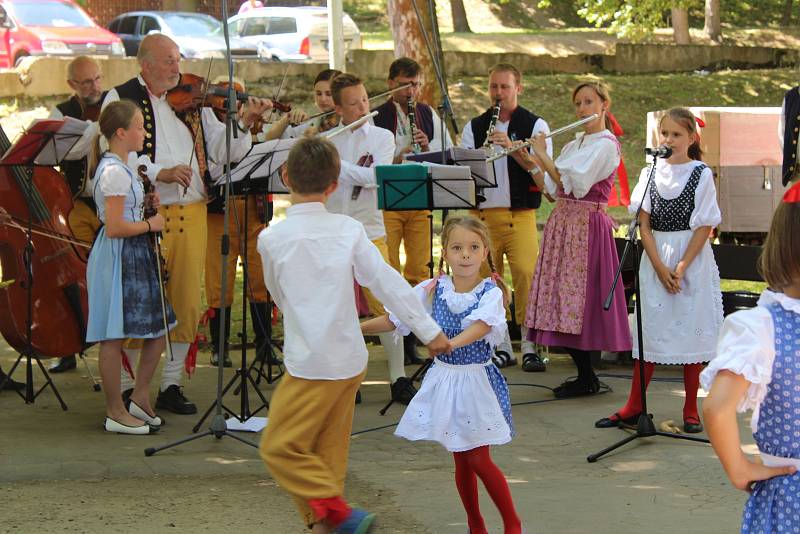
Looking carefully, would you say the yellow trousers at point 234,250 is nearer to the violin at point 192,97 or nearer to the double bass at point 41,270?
the double bass at point 41,270

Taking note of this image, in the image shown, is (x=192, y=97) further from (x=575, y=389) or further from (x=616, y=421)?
(x=616, y=421)

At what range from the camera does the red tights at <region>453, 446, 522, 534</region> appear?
432 cm

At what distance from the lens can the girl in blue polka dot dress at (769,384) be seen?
2516 mm

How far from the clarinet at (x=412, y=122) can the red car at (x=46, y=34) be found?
1284cm

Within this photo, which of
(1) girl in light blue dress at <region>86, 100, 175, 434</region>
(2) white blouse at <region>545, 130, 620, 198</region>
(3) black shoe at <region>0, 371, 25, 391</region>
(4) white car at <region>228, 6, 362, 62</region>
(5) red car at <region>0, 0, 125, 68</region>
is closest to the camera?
(1) girl in light blue dress at <region>86, 100, 175, 434</region>

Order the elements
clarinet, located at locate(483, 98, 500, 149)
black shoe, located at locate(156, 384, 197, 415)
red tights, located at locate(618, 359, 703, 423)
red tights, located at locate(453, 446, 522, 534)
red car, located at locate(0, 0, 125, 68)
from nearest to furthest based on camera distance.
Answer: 1. red tights, located at locate(453, 446, 522, 534)
2. red tights, located at locate(618, 359, 703, 423)
3. black shoe, located at locate(156, 384, 197, 415)
4. clarinet, located at locate(483, 98, 500, 149)
5. red car, located at locate(0, 0, 125, 68)

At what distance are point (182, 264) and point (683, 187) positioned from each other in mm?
2736

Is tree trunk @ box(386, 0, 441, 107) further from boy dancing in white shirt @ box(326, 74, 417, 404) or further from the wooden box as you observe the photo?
boy dancing in white shirt @ box(326, 74, 417, 404)

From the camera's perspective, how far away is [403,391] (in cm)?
683

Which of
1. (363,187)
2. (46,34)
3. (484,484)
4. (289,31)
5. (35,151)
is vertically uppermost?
(289,31)

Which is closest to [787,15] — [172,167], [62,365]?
[62,365]

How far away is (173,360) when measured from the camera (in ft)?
21.6

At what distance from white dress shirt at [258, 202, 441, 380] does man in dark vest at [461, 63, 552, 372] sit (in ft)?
12.1

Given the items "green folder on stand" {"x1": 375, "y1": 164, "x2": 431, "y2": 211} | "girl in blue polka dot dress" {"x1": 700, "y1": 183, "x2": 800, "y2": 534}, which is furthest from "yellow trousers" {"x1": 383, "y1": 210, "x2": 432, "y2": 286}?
"girl in blue polka dot dress" {"x1": 700, "y1": 183, "x2": 800, "y2": 534}
